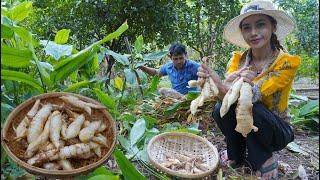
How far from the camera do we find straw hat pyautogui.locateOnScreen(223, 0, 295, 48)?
1788 mm

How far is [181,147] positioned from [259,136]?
0.46m

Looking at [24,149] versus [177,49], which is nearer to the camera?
[24,149]

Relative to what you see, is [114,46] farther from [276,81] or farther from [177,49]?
[276,81]

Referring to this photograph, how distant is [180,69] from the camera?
3.36 metres

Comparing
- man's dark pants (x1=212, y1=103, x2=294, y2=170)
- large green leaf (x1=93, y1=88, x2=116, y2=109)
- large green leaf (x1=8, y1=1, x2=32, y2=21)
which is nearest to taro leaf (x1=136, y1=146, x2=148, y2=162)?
large green leaf (x1=93, y1=88, x2=116, y2=109)

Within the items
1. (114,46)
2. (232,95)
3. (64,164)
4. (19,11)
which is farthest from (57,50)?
(114,46)

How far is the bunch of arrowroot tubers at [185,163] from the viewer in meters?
1.86

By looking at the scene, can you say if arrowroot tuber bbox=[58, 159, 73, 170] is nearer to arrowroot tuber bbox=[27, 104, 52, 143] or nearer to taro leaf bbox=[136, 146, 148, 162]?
arrowroot tuber bbox=[27, 104, 52, 143]

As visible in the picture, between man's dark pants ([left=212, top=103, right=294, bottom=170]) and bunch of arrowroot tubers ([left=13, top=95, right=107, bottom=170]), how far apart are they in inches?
26.8

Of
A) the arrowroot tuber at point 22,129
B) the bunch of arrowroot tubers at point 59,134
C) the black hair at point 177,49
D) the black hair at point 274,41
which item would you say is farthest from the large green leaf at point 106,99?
the black hair at point 177,49

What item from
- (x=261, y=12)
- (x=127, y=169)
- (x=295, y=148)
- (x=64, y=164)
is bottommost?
(x=295, y=148)

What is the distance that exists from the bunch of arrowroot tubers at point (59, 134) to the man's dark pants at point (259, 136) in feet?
2.24

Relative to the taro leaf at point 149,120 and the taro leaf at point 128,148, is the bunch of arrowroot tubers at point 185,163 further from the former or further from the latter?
the taro leaf at point 149,120

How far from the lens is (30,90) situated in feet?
5.48
